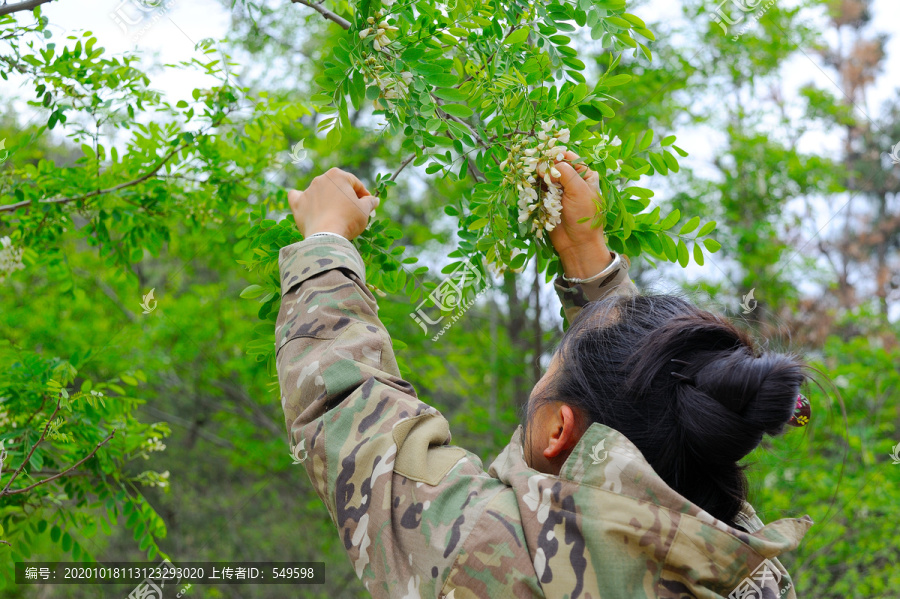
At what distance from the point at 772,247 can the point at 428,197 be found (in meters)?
3.42

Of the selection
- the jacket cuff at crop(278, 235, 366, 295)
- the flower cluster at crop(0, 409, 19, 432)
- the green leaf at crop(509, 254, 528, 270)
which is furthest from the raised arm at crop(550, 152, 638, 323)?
the flower cluster at crop(0, 409, 19, 432)

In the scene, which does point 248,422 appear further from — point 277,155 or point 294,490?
point 277,155

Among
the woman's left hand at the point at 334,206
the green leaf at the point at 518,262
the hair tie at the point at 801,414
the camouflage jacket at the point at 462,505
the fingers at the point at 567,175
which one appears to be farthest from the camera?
the green leaf at the point at 518,262

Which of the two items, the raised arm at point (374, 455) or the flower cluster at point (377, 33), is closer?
the raised arm at point (374, 455)

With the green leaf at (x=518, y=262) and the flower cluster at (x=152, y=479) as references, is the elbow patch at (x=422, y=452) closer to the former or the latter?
the green leaf at (x=518, y=262)

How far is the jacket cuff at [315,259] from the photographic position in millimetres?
1473

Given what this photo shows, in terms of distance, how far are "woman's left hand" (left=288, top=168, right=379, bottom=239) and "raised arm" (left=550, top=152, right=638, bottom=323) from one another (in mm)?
500

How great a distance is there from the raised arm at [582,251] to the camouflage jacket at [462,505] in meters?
0.62

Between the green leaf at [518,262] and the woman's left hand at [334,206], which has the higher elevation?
the woman's left hand at [334,206]

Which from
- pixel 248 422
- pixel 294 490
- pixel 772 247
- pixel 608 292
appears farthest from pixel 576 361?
pixel 294 490

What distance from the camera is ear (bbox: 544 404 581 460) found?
141 centimetres

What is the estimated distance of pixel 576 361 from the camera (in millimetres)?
1475

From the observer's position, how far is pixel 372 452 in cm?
127

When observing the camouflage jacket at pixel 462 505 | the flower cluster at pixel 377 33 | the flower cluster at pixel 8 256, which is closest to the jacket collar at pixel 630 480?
the camouflage jacket at pixel 462 505
